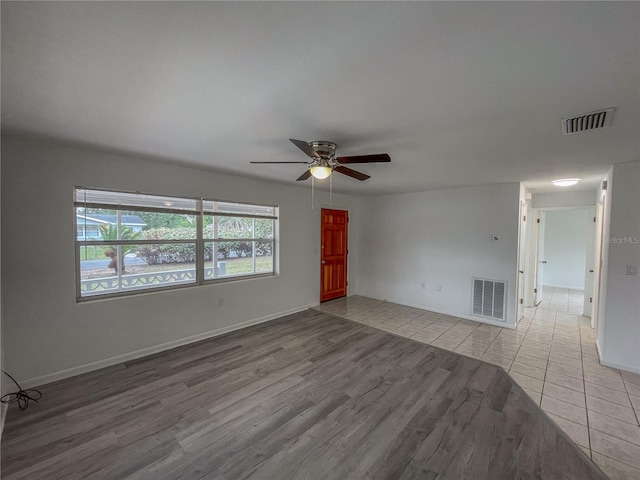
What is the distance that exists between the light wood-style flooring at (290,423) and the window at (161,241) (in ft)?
3.42

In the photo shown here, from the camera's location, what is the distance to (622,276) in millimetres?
3061

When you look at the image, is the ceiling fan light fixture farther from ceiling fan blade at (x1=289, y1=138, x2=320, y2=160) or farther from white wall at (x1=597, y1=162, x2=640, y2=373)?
white wall at (x1=597, y1=162, x2=640, y2=373)

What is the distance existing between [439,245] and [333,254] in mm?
2208

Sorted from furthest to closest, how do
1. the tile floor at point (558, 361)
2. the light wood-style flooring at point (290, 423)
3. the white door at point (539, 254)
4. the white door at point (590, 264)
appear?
the white door at point (539, 254), the white door at point (590, 264), the tile floor at point (558, 361), the light wood-style flooring at point (290, 423)

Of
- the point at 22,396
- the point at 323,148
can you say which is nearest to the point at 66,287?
the point at 22,396

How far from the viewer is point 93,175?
2.92 meters

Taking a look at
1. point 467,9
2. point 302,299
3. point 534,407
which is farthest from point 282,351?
point 467,9

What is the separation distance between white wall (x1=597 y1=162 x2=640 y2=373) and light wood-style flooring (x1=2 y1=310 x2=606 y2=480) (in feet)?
4.69

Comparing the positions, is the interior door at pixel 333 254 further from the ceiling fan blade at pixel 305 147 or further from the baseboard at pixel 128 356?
the ceiling fan blade at pixel 305 147

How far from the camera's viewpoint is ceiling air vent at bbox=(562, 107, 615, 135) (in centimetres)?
179

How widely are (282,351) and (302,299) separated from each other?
1.82 m

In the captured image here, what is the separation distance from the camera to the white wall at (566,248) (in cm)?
705

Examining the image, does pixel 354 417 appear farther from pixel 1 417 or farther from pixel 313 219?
pixel 313 219

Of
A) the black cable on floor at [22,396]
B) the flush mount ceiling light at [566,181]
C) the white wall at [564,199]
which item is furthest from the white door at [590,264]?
the black cable on floor at [22,396]
